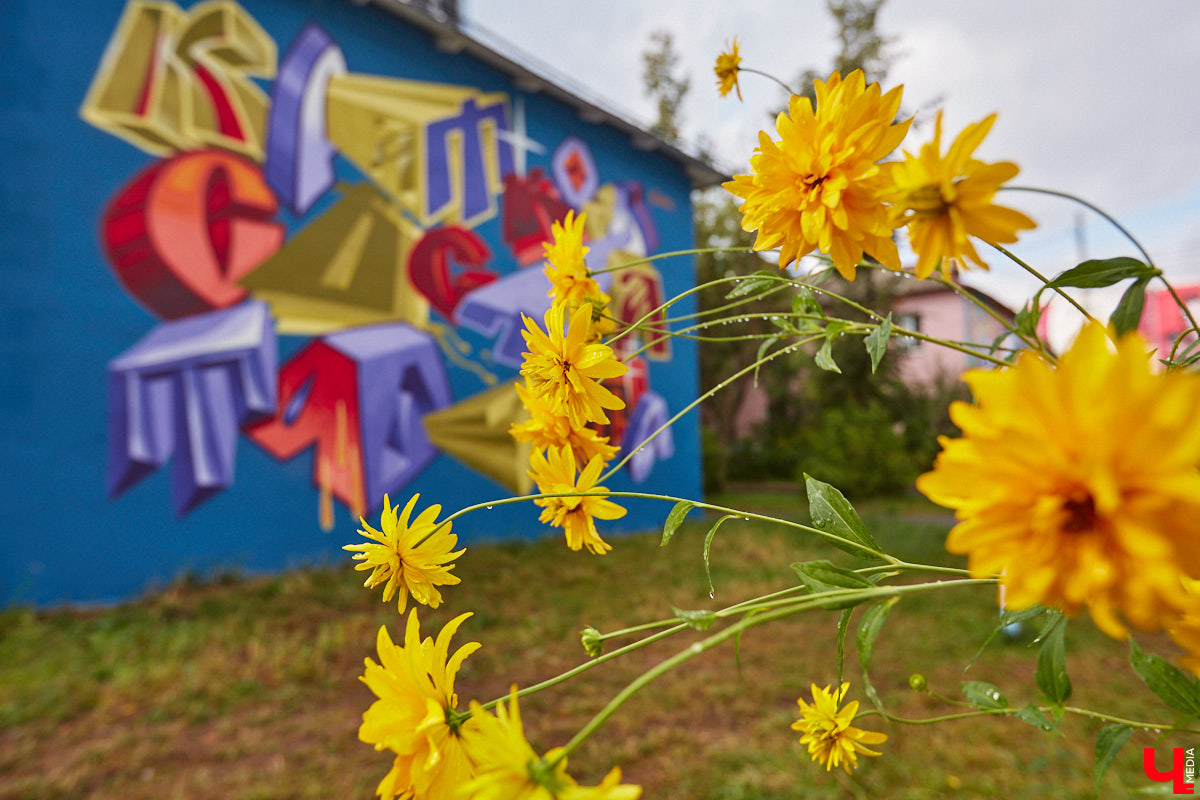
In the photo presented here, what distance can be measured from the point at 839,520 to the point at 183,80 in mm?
4103

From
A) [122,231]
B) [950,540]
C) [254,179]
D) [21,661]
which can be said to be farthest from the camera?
[254,179]

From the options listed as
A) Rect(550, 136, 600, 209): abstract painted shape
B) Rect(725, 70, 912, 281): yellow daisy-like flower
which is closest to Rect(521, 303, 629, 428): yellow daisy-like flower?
Rect(725, 70, 912, 281): yellow daisy-like flower

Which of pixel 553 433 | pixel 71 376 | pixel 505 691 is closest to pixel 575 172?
pixel 71 376

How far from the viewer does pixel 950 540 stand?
0.68 feet

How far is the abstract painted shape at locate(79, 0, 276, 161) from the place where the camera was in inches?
127

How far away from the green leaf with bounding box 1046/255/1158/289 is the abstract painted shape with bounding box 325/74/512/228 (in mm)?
4327

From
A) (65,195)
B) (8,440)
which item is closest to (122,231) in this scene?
(65,195)

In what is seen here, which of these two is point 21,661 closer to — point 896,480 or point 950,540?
point 950,540

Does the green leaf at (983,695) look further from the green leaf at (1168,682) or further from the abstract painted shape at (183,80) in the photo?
the abstract painted shape at (183,80)

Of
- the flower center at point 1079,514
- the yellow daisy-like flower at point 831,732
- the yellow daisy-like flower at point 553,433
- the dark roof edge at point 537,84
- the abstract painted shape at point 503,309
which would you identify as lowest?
the yellow daisy-like flower at point 831,732

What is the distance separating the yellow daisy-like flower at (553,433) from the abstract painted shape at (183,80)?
3720 millimetres

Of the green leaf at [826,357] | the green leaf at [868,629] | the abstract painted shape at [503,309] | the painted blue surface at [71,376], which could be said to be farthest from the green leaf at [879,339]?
the abstract painted shape at [503,309]

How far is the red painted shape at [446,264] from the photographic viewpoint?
4.44 m

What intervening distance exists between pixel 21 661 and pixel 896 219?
125 inches
